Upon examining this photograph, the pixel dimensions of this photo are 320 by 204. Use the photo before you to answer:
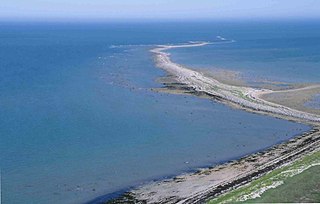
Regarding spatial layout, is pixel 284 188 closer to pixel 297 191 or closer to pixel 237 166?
pixel 297 191

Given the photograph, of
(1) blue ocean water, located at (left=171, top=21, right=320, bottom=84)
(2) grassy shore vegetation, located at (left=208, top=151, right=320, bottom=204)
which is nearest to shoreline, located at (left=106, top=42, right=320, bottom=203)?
(2) grassy shore vegetation, located at (left=208, top=151, right=320, bottom=204)

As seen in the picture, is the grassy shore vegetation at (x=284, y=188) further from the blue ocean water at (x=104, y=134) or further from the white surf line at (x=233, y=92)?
the white surf line at (x=233, y=92)

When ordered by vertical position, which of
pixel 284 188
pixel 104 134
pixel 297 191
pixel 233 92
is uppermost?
pixel 297 191

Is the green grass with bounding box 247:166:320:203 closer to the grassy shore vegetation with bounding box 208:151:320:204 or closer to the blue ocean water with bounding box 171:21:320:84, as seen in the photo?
the grassy shore vegetation with bounding box 208:151:320:204

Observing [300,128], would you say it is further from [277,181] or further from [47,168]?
[47,168]

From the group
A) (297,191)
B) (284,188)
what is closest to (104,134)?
(284,188)

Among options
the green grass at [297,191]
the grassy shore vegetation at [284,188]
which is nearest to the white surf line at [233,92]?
the grassy shore vegetation at [284,188]

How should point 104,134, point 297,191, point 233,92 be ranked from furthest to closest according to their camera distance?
point 233,92 < point 104,134 < point 297,191
